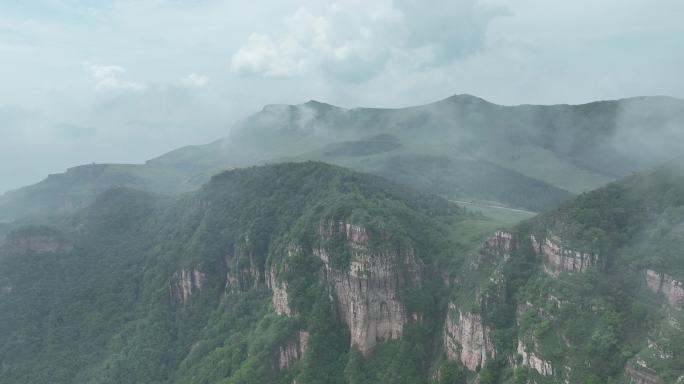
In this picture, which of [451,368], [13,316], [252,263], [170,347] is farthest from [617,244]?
[13,316]

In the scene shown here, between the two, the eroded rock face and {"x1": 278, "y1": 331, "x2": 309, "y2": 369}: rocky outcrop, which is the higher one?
the eroded rock face

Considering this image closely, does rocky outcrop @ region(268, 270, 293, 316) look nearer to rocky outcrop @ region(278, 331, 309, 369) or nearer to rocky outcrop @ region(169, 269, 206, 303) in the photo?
rocky outcrop @ region(278, 331, 309, 369)

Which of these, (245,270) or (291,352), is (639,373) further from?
(245,270)

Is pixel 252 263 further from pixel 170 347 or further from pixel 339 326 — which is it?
pixel 339 326

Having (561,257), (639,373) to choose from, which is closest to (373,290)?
(561,257)

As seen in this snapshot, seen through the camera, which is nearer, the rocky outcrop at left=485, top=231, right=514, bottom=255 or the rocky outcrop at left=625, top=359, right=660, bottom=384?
the rocky outcrop at left=625, top=359, right=660, bottom=384

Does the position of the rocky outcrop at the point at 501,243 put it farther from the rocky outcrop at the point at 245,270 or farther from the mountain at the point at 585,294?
the rocky outcrop at the point at 245,270

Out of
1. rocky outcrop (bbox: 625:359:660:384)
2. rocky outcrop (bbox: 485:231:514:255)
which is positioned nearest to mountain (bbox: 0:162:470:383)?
rocky outcrop (bbox: 485:231:514:255)
